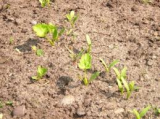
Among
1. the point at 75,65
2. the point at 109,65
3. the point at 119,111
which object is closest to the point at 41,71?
the point at 75,65

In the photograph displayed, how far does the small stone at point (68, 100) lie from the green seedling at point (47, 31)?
59 cm

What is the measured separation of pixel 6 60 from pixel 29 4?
0.83 m

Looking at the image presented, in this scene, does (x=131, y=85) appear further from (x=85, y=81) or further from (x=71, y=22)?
(x=71, y=22)

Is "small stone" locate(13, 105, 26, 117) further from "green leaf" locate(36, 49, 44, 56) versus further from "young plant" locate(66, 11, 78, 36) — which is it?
"young plant" locate(66, 11, 78, 36)

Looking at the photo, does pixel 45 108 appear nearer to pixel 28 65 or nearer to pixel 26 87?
pixel 26 87

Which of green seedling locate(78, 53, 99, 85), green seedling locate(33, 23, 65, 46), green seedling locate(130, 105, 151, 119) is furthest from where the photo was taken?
green seedling locate(33, 23, 65, 46)

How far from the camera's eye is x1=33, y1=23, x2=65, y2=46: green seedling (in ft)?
7.80

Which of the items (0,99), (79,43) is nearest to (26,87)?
(0,99)

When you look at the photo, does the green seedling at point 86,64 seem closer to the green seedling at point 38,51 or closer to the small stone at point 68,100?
the small stone at point 68,100

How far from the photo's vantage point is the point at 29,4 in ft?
9.88

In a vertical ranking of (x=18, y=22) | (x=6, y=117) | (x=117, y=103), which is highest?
(x=18, y=22)

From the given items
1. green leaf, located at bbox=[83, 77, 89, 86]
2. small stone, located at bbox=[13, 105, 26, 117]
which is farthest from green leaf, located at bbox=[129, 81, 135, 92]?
small stone, located at bbox=[13, 105, 26, 117]

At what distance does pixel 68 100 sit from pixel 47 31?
0.66m

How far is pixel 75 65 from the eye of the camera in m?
2.34
